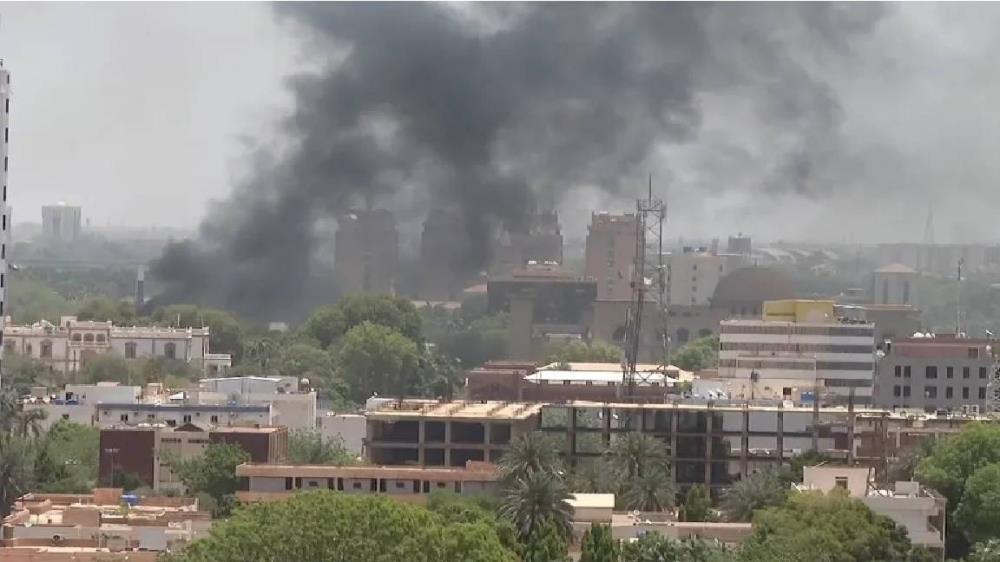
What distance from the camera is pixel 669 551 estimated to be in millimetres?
36438

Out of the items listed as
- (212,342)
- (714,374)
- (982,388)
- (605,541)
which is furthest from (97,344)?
(605,541)

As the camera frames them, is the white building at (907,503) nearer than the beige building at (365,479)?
Yes

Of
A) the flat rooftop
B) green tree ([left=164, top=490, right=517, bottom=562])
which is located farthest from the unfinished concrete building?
green tree ([left=164, top=490, right=517, bottom=562])

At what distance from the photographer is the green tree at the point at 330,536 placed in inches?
1202

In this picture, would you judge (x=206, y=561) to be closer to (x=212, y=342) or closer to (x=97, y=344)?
(x=97, y=344)

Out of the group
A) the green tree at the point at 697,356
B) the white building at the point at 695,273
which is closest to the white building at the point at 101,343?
the green tree at the point at 697,356

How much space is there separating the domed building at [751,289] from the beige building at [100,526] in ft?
221

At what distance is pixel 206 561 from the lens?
30438mm

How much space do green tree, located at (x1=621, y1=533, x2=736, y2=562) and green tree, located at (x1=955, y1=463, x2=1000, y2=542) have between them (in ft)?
21.5

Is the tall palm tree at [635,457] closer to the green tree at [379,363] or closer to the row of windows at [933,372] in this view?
the row of windows at [933,372]

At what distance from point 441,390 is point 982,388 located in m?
17.8

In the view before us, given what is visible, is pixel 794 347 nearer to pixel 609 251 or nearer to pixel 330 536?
pixel 609 251

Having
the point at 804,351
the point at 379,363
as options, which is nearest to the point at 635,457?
the point at 804,351

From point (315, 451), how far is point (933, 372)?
83.8 ft
